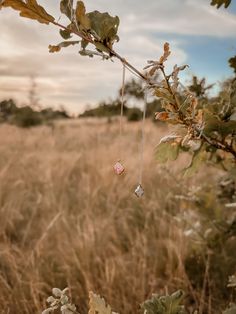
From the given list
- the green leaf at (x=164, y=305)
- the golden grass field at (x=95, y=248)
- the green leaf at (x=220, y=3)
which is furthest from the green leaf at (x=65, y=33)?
the golden grass field at (x=95, y=248)

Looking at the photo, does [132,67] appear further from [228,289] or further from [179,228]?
[179,228]

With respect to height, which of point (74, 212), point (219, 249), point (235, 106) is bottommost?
point (74, 212)

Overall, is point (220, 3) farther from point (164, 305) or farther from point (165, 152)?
point (164, 305)

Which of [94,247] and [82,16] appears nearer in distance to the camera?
[82,16]

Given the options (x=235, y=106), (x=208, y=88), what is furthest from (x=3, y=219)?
(x=235, y=106)

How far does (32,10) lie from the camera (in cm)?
73

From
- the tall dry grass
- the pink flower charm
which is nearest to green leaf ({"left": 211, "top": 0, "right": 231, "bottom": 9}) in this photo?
the pink flower charm

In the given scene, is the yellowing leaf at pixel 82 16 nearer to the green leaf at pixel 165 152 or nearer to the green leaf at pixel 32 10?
the green leaf at pixel 32 10

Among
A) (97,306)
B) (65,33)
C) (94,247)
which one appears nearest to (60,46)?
(65,33)

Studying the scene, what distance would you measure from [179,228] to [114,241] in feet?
1.48

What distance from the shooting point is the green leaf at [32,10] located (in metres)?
0.71

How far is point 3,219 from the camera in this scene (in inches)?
132

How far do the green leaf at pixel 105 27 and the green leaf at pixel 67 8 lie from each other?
0.14ft

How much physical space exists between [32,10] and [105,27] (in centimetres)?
12
